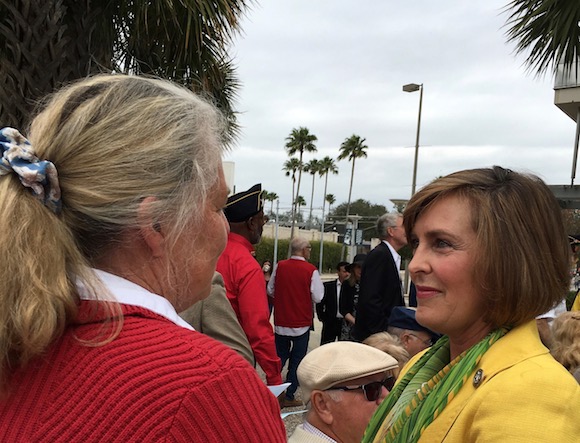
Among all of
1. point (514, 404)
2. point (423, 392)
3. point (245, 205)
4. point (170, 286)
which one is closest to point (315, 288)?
point (245, 205)

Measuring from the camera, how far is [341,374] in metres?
2.23

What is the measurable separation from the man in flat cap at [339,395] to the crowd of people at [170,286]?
0.59 meters

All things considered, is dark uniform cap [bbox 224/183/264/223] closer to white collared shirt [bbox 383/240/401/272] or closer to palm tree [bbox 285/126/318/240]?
white collared shirt [bbox 383/240/401/272]

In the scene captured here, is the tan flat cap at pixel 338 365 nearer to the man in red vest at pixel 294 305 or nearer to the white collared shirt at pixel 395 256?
the white collared shirt at pixel 395 256

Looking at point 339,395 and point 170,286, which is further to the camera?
point 339,395

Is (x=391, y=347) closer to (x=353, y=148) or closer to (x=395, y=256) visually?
(x=395, y=256)

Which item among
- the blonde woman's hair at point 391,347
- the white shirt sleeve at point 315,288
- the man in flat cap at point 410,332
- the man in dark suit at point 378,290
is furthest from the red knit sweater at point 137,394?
the white shirt sleeve at point 315,288

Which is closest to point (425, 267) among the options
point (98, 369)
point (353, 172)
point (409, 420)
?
point (409, 420)

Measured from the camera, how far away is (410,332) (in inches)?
149

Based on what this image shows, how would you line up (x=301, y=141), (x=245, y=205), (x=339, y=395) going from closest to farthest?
1. (x=339, y=395)
2. (x=245, y=205)
3. (x=301, y=141)

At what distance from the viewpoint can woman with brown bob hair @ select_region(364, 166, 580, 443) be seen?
129 cm

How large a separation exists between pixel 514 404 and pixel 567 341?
1.87m

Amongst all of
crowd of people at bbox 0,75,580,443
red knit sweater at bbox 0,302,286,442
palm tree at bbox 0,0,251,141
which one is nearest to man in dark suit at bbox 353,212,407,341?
palm tree at bbox 0,0,251,141

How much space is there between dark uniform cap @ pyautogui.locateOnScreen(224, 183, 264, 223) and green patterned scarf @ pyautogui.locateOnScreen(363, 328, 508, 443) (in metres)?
2.34
